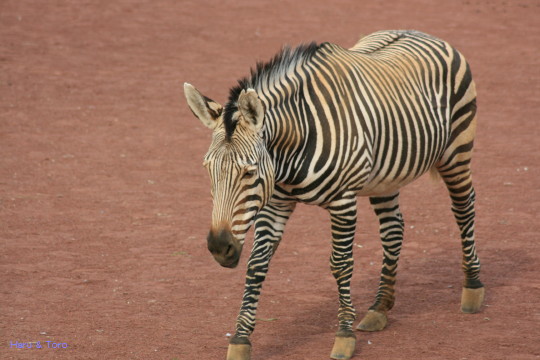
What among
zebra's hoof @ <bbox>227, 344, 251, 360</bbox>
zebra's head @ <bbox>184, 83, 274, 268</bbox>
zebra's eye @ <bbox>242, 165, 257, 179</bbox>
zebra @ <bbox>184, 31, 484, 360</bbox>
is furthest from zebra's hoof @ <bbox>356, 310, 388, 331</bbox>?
zebra's eye @ <bbox>242, 165, 257, 179</bbox>

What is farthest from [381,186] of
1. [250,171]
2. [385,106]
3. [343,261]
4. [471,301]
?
[250,171]

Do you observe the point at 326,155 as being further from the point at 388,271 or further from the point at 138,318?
the point at 138,318

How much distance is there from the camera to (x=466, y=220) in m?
7.47

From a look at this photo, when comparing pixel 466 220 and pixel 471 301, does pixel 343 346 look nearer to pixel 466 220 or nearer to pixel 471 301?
pixel 471 301

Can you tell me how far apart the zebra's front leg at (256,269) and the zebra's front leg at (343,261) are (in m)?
0.46

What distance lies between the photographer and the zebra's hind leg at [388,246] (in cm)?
715

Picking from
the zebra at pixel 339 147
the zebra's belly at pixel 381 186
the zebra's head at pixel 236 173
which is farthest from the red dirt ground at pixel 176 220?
the zebra's head at pixel 236 173

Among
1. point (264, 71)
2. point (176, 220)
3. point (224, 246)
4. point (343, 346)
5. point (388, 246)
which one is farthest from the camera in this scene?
point (176, 220)

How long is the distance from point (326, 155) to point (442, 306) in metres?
2.21

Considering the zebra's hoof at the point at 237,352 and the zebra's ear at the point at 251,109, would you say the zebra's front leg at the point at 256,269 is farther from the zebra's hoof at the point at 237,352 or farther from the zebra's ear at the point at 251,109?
the zebra's ear at the point at 251,109

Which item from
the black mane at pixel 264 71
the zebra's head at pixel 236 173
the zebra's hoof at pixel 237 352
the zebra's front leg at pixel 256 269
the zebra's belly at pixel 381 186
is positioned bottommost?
the zebra's hoof at pixel 237 352

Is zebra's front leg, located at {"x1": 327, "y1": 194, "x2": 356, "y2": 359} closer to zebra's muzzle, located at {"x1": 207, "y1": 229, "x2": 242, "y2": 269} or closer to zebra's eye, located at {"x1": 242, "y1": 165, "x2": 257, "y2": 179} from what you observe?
zebra's eye, located at {"x1": 242, "y1": 165, "x2": 257, "y2": 179}

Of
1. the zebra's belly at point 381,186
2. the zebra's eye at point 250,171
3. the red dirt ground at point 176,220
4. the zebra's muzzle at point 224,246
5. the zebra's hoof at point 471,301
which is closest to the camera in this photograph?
the zebra's muzzle at point 224,246

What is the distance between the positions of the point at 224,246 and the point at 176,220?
14.3ft
